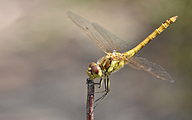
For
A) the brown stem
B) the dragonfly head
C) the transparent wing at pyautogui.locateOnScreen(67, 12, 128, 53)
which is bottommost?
the brown stem

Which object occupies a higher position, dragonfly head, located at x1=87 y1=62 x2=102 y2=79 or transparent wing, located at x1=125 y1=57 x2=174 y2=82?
transparent wing, located at x1=125 y1=57 x2=174 y2=82

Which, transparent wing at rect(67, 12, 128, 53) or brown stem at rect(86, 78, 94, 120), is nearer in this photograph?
brown stem at rect(86, 78, 94, 120)

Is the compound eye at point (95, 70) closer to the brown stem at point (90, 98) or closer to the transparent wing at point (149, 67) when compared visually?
the brown stem at point (90, 98)

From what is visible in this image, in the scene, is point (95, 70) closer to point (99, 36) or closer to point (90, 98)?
point (90, 98)

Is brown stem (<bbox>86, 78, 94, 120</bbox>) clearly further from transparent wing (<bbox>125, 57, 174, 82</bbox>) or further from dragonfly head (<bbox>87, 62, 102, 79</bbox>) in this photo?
transparent wing (<bbox>125, 57, 174, 82</bbox>)

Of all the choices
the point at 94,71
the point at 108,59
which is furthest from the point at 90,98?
the point at 108,59

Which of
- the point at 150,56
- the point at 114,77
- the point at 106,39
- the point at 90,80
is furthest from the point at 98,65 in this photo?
the point at 150,56

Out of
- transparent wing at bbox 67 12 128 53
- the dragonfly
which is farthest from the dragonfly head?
transparent wing at bbox 67 12 128 53

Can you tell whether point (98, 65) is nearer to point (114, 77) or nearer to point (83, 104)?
point (83, 104)
